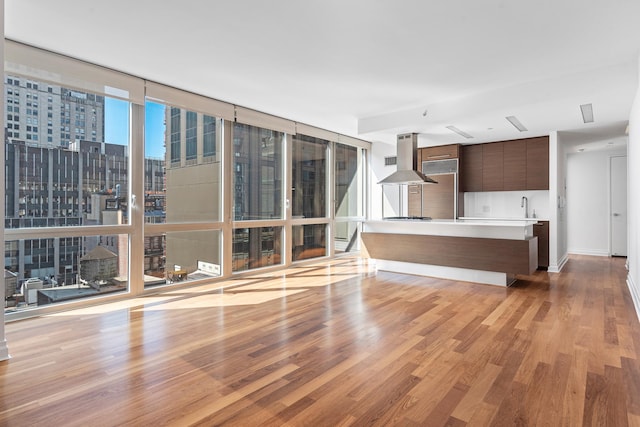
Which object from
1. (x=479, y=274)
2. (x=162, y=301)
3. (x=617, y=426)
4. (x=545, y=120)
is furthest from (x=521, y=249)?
(x=162, y=301)

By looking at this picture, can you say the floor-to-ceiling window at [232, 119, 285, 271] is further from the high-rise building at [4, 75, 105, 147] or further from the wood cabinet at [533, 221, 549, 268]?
the wood cabinet at [533, 221, 549, 268]

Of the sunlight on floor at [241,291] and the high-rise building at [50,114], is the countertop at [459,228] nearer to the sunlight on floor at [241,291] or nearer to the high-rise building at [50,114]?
the sunlight on floor at [241,291]

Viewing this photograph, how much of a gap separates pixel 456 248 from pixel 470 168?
2605 millimetres

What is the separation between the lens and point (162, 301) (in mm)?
3977

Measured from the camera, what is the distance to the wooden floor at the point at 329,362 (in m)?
1.83

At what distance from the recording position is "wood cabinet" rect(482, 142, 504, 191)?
21.5 feet

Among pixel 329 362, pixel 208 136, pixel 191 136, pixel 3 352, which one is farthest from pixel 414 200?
pixel 3 352

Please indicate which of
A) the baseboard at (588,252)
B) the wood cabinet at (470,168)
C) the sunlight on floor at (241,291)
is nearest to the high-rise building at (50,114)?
the sunlight on floor at (241,291)

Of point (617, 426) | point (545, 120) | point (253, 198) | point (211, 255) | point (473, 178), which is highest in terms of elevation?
point (545, 120)

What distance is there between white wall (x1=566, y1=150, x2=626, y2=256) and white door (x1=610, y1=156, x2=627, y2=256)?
0.27ft

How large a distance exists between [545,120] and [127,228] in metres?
5.61

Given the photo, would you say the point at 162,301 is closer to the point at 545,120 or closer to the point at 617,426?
→ the point at 617,426

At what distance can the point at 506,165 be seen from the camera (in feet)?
21.2

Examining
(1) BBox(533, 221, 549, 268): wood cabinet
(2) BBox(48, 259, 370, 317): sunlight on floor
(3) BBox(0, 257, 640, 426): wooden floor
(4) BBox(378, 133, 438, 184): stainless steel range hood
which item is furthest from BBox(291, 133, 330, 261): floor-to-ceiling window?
(1) BBox(533, 221, 549, 268): wood cabinet
